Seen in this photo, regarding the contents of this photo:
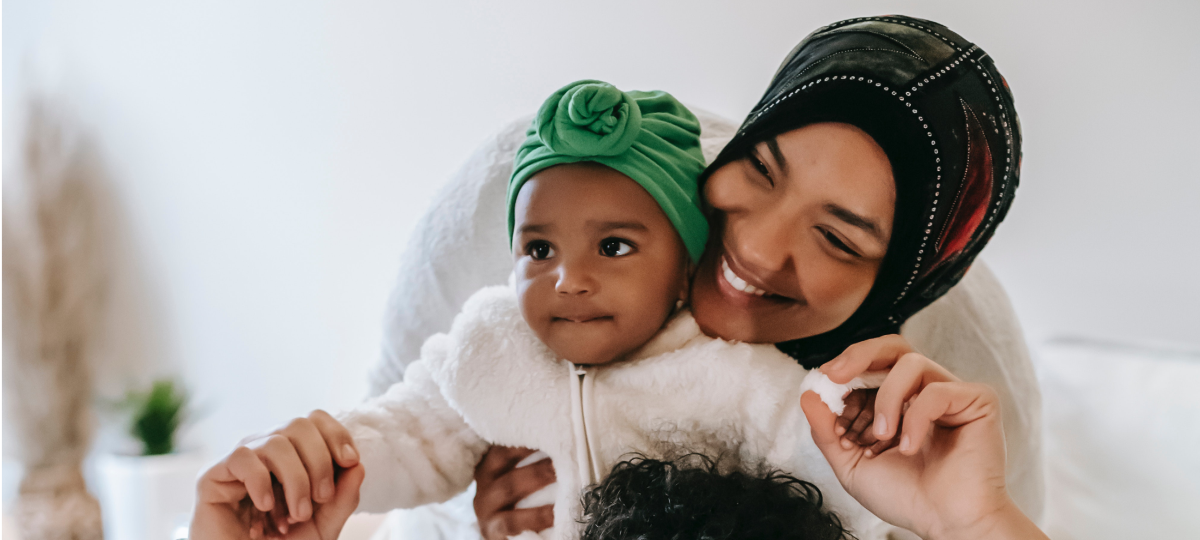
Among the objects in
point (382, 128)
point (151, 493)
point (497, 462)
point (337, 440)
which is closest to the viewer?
point (337, 440)

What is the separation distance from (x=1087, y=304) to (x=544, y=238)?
579 millimetres

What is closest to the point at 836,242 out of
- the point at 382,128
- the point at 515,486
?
the point at 515,486

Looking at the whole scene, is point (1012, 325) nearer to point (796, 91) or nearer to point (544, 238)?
point (796, 91)

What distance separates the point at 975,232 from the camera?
0.60 meters

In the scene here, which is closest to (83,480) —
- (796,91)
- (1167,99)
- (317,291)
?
(317,291)

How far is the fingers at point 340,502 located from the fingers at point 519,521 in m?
0.15

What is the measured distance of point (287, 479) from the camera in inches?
22.1

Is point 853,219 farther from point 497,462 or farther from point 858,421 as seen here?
point 497,462

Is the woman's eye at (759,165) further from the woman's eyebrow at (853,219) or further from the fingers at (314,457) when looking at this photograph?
the fingers at (314,457)

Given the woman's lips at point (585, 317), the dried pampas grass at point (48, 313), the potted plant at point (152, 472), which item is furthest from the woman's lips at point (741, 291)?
the dried pampas grass at point (48, 313)

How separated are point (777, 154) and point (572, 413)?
275 millimetres

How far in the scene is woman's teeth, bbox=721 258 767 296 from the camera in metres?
0.62

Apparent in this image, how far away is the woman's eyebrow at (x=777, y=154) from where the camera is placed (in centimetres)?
58

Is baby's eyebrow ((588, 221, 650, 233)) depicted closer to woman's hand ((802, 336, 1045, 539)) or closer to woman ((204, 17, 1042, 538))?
woman ((204, 17, 1042, 538))
